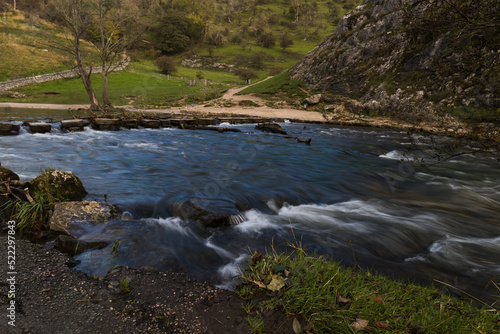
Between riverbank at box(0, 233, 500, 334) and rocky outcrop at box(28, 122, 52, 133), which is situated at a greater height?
rocky outcrop at box(28, 122, 52, 133)

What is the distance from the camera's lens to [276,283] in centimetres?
308

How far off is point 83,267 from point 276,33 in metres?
120

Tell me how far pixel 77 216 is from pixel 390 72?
35761mm

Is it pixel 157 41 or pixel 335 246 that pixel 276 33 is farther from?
pixel 335 246

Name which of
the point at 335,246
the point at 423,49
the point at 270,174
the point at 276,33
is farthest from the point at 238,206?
the point at 276,33

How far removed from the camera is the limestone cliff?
21.8 metres

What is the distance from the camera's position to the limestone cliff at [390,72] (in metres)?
21.8

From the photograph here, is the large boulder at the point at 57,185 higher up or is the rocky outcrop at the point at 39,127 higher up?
the rocky outcrop at the point at 39,127

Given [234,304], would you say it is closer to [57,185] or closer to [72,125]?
[57,185]

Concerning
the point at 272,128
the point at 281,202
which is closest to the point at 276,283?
the point at 281,202

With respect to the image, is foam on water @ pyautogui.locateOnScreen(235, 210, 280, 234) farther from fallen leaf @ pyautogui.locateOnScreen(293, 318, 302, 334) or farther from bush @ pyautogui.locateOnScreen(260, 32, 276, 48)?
bush @ pyautogui.locateOnScreen(260, 32, 276, 48)

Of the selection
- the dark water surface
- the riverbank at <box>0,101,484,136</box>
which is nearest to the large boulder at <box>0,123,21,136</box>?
the dark water surface

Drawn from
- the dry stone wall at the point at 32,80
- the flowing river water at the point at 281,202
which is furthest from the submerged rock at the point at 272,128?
the dry stone wall at the point at 32,80

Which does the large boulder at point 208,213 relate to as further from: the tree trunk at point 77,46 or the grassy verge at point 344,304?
the tree trunk at point 77,46
